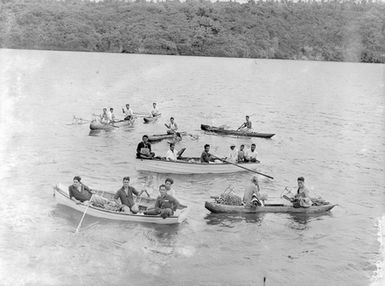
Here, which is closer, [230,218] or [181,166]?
[230,218]

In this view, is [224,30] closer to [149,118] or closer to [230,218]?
[149,118]

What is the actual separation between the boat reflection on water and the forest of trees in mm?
126201

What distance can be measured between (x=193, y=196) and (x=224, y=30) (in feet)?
449

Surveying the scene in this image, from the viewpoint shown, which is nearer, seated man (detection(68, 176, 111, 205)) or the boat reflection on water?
seated man (detection(68, 176, 111, 205))

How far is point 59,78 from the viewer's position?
9412 cm

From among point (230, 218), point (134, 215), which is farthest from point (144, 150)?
point (134, 215)

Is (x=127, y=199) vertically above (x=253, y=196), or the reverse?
(x=253, y=196)

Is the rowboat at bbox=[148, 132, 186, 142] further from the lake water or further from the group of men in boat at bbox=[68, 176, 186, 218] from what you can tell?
the group of men in boat at bbox=[68, 176, 186, 218]

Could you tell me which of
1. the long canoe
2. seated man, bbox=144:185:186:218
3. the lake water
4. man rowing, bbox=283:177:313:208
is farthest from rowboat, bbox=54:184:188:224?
man rowing, bbox=283:177:313:208

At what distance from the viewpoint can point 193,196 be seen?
2595cm

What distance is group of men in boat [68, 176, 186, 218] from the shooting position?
817 inches

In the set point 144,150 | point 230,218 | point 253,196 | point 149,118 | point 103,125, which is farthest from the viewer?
point 149,118

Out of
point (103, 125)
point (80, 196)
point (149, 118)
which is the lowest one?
point (80, 196)

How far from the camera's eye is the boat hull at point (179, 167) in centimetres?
2875
